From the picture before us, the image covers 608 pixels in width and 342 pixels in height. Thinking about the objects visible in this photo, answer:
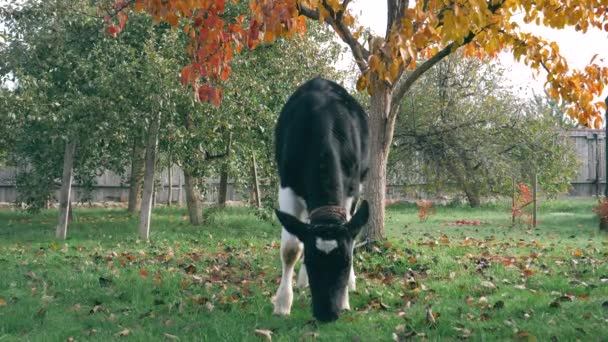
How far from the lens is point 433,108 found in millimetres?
22094

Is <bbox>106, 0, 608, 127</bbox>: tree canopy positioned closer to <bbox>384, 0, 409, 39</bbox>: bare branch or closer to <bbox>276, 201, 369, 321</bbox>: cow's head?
<bbox>384, 0, 409, 39</bbox>: bare branch

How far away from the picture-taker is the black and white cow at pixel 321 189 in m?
5.55

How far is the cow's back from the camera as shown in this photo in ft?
20.6

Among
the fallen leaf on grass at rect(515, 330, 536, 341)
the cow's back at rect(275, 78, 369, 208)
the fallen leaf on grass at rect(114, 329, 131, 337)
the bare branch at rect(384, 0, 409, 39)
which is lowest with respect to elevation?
the fallen leaf on grass at rect(114, 329, 131, 337)

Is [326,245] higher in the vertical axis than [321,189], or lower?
lower

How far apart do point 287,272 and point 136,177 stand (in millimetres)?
→ 11876

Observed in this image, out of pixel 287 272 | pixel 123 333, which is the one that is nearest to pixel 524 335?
pixel 287 272

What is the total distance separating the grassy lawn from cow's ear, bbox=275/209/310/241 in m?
0.79

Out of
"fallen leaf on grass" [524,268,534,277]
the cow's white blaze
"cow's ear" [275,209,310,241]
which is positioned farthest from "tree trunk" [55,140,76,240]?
"fallen leaf on grass" [524,268,534,277]

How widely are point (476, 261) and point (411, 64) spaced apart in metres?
3.69

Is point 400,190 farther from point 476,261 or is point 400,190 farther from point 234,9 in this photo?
point 476,261

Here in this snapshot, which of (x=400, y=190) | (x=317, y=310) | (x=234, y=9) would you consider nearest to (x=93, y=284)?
(x=317, y=310)

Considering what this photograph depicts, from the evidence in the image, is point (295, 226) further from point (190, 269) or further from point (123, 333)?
point (190, 269)

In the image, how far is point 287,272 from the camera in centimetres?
666
